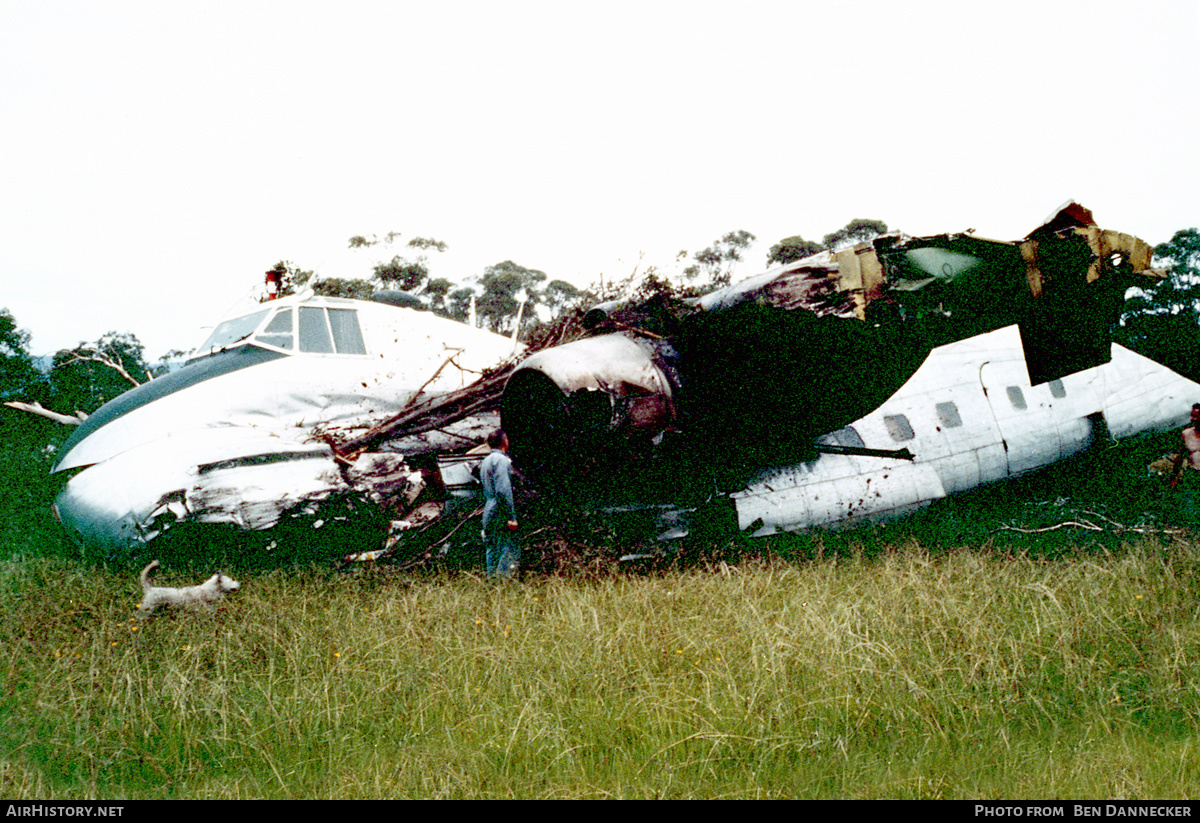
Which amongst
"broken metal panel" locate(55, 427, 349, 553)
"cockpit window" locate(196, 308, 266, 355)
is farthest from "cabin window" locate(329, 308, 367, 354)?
"broken metal panel" locate(55, 427, 349, 553)

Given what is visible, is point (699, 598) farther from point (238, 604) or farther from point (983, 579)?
point (238, 604)

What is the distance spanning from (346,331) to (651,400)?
3.88 meters

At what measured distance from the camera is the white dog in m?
5.71

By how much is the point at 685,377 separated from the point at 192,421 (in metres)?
4.57

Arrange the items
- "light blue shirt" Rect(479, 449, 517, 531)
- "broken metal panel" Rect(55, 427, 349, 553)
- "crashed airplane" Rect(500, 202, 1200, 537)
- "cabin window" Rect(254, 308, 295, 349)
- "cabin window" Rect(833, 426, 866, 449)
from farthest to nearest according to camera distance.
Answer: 1. "cabin window" Rect(833, 426, 866, 449)
2. "cabin window" Rect(254, 308, 295, 349)
3. "light blue shirt" Rect(479, 449, 517, 531)
4. "broken metal panel" Rect(55, 427, 349, 553)
5. "crashed airplane" Rect(500, 202, 1200, 537)

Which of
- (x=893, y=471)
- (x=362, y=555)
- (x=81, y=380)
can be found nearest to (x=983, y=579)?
(x=893, y=471)

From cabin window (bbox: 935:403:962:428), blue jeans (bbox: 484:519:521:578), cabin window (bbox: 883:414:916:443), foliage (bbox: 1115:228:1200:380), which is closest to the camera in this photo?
blue jeans (bbox: 484:519:521:578)

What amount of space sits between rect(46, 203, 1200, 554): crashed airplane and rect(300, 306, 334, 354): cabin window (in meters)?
0.02

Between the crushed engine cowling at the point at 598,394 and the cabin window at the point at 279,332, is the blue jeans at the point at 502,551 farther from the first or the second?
the cabin window at the point at 279,332

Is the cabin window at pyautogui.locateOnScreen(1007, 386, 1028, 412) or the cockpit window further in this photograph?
the cabin window at pyautogui.locateOnScreen(1007, 386, 1028, 412)

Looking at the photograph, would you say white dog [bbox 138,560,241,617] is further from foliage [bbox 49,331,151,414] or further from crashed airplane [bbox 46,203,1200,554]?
foliage [bbox 49,331,151,414]

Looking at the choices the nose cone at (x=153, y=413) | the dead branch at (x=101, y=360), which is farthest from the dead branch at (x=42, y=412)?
the nose cone at (x=153, y=413)

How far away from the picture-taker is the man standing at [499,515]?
672 cm

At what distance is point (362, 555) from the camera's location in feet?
23.3
